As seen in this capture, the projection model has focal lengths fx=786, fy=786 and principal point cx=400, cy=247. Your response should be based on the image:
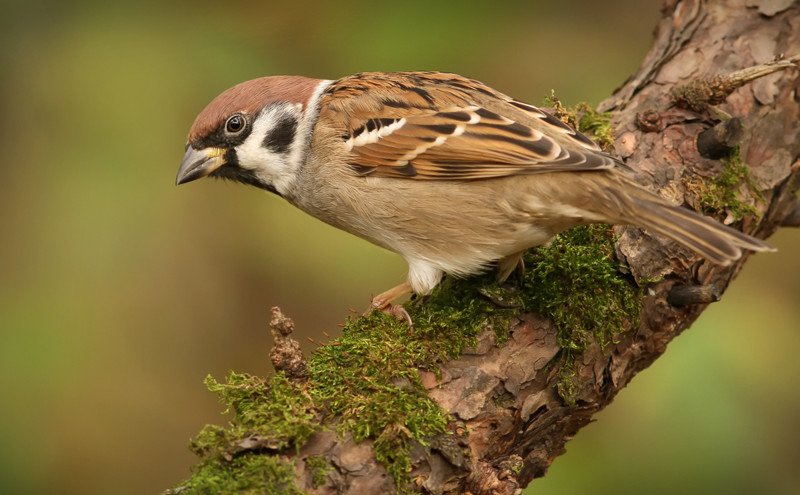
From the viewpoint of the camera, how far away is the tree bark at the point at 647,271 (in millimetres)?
2607

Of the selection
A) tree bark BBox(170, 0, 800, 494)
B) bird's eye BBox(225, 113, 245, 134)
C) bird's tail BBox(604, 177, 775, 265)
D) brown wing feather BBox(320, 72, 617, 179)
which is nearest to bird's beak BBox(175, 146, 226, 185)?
bird's eye BBox(225, 113, 245, 134)

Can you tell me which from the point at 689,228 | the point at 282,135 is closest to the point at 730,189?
the point at 689,228

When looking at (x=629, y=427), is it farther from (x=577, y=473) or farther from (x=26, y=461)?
(x=26, y=461)

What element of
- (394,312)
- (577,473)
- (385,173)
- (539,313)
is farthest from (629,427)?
(385,173)

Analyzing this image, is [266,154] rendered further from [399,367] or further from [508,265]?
[399,367]

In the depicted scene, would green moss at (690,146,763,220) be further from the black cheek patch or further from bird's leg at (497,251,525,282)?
the black cheek patch

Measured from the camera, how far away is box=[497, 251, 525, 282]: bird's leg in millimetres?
3475

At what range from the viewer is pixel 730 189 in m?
3.75

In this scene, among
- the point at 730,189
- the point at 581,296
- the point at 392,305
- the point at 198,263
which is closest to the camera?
the point at 581,296

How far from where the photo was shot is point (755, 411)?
3.96 metres

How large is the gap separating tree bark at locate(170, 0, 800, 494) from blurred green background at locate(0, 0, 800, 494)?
2.56 ft

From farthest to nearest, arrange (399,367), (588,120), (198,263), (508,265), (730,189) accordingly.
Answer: (198,263)
(588,120)
(730,189)
(508,265)
(399,367)

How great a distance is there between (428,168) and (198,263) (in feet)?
8.06

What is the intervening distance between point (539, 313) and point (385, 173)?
3.05 feet
